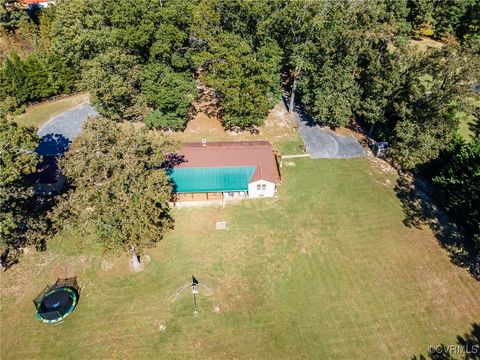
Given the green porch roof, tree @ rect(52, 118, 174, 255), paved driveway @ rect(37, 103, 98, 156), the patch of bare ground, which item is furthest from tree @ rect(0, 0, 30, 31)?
tree @ rect(52, 118, 174, 255)

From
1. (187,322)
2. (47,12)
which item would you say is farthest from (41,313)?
(47,12)

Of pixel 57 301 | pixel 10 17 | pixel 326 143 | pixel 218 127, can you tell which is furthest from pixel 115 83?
pixel 10 17

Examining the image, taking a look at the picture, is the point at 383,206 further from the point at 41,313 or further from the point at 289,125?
the point at 41,313

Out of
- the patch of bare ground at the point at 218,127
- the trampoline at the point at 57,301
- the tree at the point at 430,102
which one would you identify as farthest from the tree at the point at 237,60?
the trampoline at the point at 57,301

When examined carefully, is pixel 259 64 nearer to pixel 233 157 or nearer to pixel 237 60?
pixel 237 60

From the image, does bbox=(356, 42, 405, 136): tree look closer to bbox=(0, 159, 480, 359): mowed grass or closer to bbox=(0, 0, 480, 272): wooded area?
bbox=(0, 0, 480, 272): wooded area

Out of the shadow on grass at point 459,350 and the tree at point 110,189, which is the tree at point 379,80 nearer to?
the shadow on grass at point 459,350
